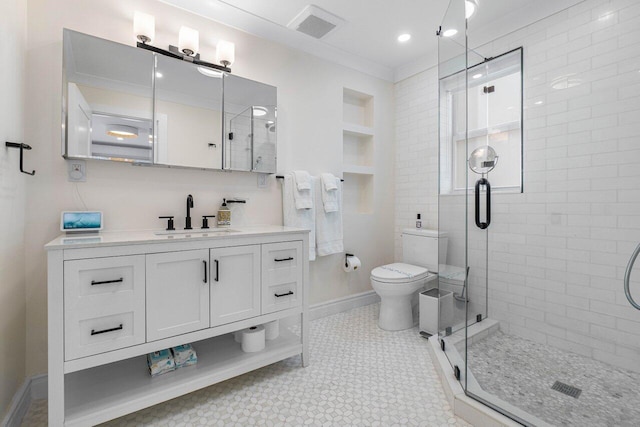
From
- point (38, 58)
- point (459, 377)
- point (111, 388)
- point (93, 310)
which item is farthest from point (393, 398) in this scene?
point (38, 58)

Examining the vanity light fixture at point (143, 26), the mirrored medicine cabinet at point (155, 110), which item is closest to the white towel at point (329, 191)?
the mirrored medicine cabinet at point (155, 110)

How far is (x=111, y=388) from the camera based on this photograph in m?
1.47

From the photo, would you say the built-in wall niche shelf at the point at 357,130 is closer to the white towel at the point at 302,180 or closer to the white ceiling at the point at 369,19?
the white ceiling at the point at 369,19

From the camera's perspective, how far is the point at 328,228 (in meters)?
2.71

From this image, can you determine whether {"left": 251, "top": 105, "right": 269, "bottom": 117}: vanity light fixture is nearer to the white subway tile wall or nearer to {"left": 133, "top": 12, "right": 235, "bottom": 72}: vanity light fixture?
{"left": 133, "top": 12, "right": 235, "bottom": 72}: vanity light fixture

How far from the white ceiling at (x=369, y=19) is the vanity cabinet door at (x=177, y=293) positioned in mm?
1723

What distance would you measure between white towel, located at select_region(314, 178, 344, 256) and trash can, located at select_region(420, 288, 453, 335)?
833mm

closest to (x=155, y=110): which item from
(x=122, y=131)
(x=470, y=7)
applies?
(x=122, y=131)

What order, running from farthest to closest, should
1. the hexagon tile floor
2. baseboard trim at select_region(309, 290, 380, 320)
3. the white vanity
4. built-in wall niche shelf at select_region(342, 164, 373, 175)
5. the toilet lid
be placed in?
built-in wall niche shelf at select_region(342, 164, 373, 175) < baseboard trim at select_region(309, 290, 380, 320) < the toilet lid < the hexagon tile floor < the white vanity

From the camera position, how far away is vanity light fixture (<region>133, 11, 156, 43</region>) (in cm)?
180

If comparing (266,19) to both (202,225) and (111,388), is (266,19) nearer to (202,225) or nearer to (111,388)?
(202,225)

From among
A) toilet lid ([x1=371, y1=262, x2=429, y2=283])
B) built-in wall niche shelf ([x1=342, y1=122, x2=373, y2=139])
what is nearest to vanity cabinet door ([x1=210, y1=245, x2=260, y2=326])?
toilet lid ([x1=371, y1=262, x2=429, y2=283])

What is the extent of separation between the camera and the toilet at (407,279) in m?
2.42

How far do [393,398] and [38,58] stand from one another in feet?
8.72
